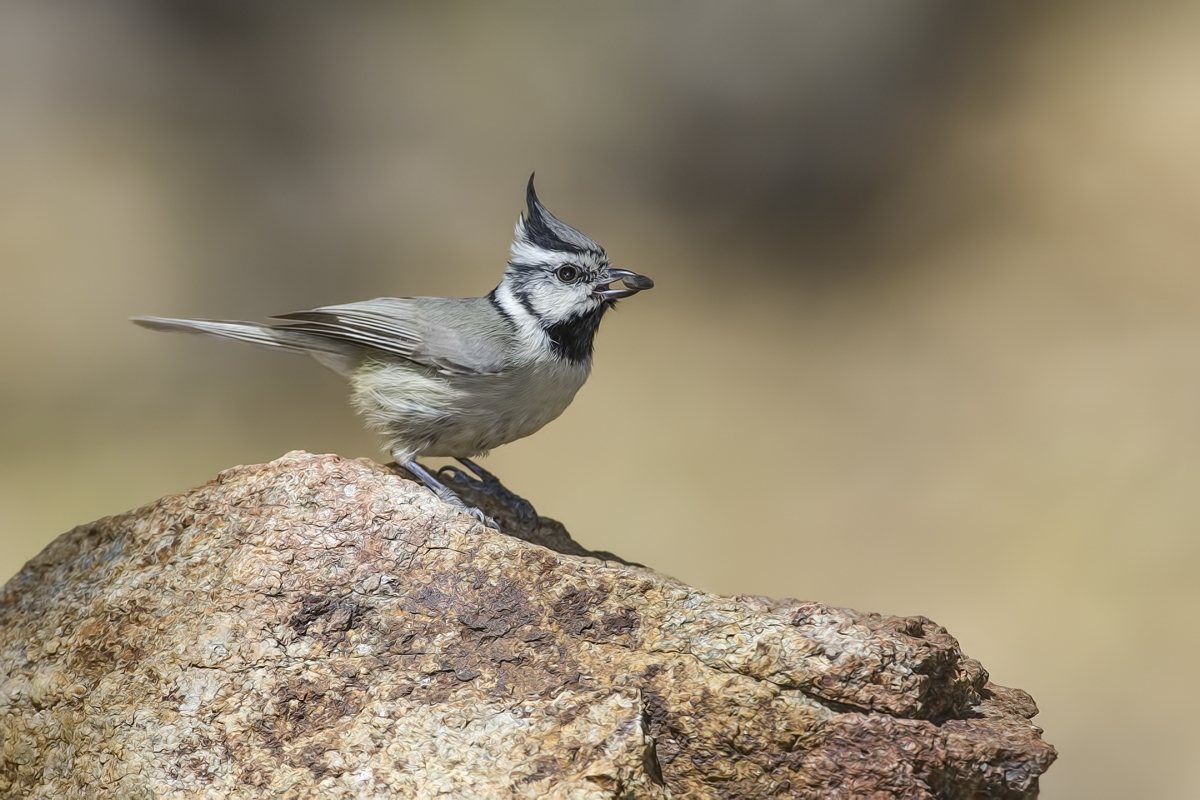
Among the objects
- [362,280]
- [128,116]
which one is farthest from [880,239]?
[128,116]

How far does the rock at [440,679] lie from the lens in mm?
2695

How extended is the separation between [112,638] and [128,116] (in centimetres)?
681

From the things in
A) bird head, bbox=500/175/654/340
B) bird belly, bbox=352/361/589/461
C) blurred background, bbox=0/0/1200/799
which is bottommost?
bird belly, bbox=352/361/589/461

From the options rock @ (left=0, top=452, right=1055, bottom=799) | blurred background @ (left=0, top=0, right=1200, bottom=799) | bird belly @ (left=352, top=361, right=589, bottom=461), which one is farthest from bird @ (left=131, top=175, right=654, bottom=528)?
blurred background @ (left=0, top=0, right=1200, bottom=799)

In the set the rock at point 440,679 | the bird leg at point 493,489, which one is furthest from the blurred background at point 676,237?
the rock at point 440,679

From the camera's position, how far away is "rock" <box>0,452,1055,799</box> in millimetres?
2695

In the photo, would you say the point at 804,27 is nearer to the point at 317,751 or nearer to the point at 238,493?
the point at 238,493

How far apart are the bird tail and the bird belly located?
207mm

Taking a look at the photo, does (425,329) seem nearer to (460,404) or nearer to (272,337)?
(460,404)

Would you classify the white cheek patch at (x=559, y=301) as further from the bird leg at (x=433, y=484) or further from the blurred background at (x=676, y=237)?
the blurred background at (x=676, y=237)

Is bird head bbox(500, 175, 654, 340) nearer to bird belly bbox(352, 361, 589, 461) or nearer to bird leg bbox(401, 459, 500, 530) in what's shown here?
bird belly bbox(352, 361, 589, 461)

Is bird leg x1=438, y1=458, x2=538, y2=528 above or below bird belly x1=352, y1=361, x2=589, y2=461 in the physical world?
below

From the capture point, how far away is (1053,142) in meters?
8.70

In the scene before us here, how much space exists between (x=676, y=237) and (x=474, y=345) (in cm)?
523
